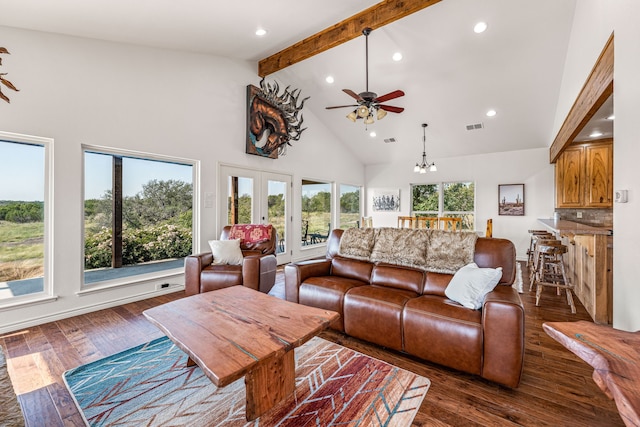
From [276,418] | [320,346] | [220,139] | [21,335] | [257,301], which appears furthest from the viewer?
[220,139]

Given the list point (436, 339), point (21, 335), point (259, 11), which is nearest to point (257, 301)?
point (436, 339)

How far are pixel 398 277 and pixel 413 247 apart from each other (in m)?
0.36

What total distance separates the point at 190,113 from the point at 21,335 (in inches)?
128

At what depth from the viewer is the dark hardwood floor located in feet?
5.47

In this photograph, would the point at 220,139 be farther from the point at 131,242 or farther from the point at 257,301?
the point at 257,301

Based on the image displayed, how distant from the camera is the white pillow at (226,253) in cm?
378

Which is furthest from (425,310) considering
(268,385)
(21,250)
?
(21,250)

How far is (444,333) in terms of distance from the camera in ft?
6.68

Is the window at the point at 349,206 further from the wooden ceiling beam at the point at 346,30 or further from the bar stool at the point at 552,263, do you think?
the bar stool at the point at 552,263

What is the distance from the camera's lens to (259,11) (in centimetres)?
323

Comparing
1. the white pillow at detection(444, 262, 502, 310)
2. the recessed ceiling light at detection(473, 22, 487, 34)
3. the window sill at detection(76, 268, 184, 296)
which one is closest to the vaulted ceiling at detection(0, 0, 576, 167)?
the recessed ceiling light at detection(473, 22, 487, 34)

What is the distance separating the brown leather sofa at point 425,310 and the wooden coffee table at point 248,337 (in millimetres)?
665

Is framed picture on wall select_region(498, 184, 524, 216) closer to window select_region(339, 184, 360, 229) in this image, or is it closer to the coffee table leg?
window select_region(339, 184, 360, 229)

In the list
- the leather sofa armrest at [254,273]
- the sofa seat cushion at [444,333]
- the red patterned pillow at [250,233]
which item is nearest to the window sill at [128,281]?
the red patterned pillow at [250,233]
